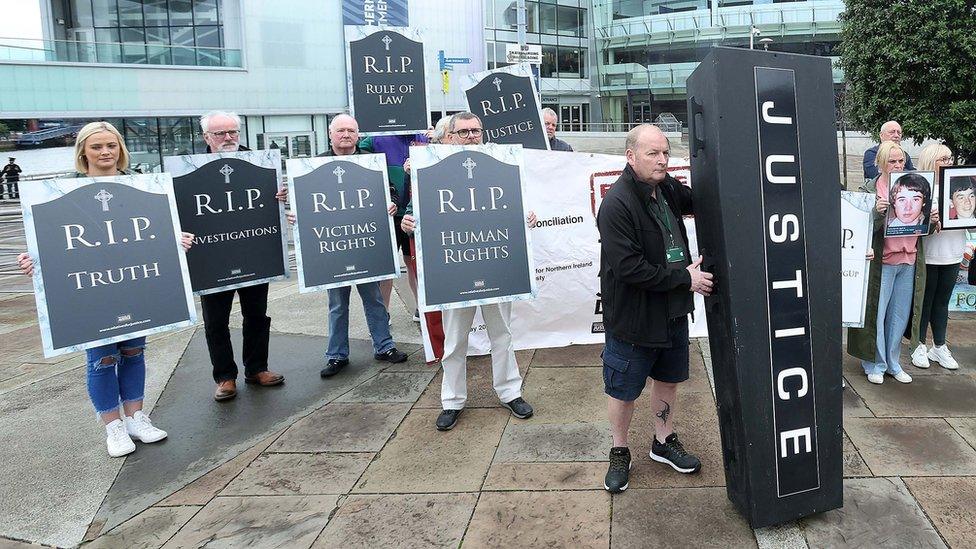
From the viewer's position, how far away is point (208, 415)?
477 cm

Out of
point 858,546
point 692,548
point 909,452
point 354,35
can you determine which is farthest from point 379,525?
point 354,35

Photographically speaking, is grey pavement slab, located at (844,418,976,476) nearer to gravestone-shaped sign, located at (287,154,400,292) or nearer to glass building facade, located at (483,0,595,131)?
gravestone-shaped sign, located at (287,154,400,292)

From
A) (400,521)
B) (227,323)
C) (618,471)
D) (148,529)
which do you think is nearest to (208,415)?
(227,323)

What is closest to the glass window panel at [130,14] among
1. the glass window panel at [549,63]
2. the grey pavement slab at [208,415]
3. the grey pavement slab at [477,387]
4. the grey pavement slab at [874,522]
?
the glass window panel at [549,63]

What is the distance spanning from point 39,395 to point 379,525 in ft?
11.1

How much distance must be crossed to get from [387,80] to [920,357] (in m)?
4.64

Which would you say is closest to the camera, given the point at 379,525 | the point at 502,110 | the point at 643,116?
the point at 379,525

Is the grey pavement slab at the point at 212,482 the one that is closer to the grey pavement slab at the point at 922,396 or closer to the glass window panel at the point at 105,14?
the grey pavement slab at the point at 922,396

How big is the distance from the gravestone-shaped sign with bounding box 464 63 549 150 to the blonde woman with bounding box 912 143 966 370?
3022mm

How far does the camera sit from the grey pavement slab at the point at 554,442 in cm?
391

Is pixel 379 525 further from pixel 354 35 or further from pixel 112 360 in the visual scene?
pixel 354 35

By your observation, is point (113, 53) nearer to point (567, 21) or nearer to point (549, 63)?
point (549, 63)

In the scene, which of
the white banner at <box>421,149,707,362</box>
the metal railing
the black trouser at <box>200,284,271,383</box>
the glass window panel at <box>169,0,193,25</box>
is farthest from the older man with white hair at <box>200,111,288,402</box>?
the glass window panel at <box>169,0,193,25</box>

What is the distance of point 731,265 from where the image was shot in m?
2.87
